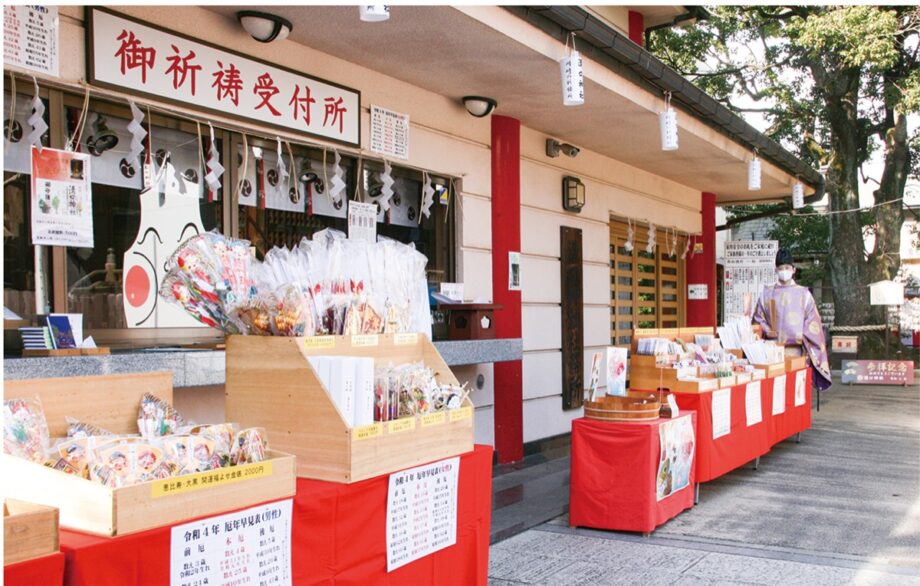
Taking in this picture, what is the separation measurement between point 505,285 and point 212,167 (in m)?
3.55

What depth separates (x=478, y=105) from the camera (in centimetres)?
752

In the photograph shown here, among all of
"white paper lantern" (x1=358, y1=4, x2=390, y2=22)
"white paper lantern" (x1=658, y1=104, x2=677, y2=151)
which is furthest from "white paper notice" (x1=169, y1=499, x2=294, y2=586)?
"white paper lantern" (x1=658, y1=104, x2=677, y2=151)

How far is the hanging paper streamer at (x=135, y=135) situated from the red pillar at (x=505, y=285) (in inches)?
153

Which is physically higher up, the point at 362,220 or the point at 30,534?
the point at 362,220

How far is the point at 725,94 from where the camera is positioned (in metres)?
20.1

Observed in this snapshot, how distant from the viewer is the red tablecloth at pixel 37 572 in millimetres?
1824

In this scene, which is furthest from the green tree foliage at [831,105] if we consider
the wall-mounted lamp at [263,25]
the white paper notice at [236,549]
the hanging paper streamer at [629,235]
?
the white paper notice at [236,549]

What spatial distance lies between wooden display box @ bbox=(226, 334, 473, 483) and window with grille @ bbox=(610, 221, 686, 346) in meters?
8.29

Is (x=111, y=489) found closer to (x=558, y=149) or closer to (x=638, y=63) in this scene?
(x=638, y=63)

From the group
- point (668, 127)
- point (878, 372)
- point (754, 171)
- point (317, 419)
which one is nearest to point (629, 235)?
Answer: point (754, 171)

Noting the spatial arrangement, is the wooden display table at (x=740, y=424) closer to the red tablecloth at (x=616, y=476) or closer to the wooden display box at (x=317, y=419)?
the red tablecloth at (x=616, y=476)

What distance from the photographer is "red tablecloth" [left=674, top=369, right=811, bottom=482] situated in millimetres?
6320

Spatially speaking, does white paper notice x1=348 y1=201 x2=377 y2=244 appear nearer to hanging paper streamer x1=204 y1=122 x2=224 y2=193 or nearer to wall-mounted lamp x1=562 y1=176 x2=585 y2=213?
hanging paper streamer x1=204 y1=122 x2=224 y2=193

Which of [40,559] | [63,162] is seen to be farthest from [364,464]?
[63,162]
